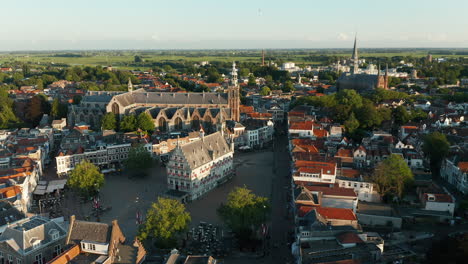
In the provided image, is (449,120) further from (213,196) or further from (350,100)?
(213,196)

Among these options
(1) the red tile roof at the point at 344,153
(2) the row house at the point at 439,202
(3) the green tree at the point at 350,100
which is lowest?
(2) the row house at the point at 439,202

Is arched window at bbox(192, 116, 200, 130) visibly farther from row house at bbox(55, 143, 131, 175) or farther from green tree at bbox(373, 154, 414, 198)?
green tree at bbox(373, 154, 414, 198)

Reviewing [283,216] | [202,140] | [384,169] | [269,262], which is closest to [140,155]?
[202,140]

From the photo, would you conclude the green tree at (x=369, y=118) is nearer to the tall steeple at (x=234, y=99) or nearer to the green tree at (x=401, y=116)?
the green tree at (x=401, y=116)

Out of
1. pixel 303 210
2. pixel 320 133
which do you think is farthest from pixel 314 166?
pixel 320 133

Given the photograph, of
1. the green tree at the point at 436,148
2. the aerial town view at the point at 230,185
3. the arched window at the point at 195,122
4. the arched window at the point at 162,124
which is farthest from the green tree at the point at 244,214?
the arched window at the point at 162,124
